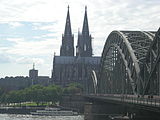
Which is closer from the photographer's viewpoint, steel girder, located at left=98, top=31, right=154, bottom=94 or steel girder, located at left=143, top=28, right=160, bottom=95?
steel girder, located at left=143, top=28, right=160, bottom=95

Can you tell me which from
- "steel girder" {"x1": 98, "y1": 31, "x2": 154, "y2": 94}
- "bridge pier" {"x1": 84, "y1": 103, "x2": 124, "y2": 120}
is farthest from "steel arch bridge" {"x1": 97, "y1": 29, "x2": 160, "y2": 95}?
"bridge pier" {"x1": 84, "y1": 103, "x2": 124, "y2": 120}

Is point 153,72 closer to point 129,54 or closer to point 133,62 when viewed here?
point 133,62

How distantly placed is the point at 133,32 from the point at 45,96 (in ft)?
330

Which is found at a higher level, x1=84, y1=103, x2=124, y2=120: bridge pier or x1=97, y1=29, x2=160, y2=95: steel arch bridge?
x1=97, y1=29, x2=160, y2=95: steel arch bridge

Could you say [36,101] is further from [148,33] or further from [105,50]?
[148,33]

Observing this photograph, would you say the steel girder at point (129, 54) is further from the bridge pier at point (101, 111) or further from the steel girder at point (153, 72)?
the bridge pier at point (101, 111)

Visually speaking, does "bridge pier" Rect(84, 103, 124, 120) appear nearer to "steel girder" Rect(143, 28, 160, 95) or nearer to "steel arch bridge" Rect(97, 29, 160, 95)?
"steel arch bridge" Rect(97, 29, 160, 95)

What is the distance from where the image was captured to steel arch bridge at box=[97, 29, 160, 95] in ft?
197

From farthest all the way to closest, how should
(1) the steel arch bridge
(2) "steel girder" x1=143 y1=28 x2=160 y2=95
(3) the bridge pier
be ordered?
(3) the bridge pier → (1) the steel arch bridge → (2) "steel girder" x1=143 y1=28 x2=160 y2=95

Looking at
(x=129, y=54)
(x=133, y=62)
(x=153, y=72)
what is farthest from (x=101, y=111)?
(x=153, y=72)

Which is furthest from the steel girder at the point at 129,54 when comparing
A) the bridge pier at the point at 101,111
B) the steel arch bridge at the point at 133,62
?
the bridge pier at the point at 101,111

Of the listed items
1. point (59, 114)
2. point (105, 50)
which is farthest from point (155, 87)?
point (59, 114)

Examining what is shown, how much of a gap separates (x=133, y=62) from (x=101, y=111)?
1124 inches

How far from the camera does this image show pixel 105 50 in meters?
102
